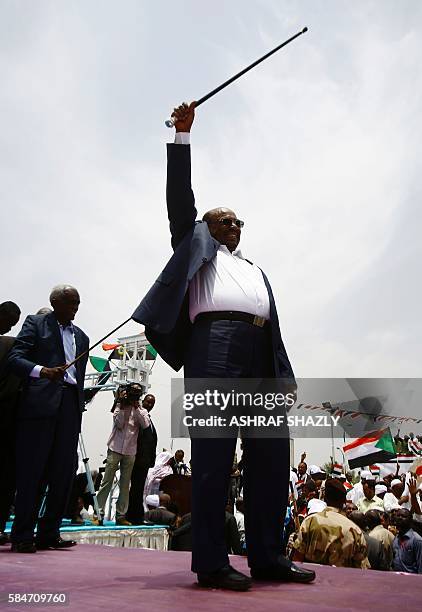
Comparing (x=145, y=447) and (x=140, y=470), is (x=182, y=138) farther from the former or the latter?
(x=140, y=470)

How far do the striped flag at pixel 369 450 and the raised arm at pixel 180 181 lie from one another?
1348 centimetres

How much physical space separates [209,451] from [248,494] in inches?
12.0

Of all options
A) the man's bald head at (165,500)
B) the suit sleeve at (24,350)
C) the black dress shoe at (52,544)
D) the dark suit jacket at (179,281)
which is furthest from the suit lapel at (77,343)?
the man's bald head at (165,500)

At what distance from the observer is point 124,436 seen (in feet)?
23.6

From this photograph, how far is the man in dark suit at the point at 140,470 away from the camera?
707 centimetres

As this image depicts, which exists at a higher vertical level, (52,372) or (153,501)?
(52,372)

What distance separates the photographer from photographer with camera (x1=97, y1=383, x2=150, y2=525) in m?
7.08

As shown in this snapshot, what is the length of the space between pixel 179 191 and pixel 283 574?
1758 millimetres

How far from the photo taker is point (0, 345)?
14.6ft

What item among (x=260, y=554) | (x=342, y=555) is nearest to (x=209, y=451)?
(x=260, y=554)

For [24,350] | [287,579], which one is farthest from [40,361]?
[287,579]

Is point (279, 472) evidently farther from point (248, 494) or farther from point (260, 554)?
point (260, 554)

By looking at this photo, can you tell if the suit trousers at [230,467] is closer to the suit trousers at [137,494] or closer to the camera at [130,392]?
the camera at [130,392]

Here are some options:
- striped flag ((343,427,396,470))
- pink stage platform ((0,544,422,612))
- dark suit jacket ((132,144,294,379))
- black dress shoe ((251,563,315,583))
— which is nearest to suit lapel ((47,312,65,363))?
pink stage platform ((0,544,422,612))
